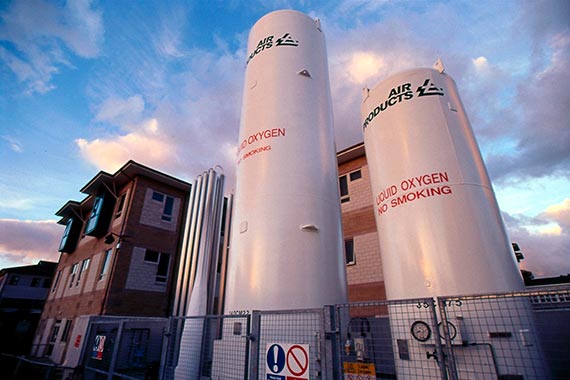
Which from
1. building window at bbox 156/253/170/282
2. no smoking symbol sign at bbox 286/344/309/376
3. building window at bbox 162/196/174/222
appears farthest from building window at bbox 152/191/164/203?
no smoking symbol sign at bbox 286/344/309/376

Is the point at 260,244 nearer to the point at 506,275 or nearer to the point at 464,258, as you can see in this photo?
the point at 464,258

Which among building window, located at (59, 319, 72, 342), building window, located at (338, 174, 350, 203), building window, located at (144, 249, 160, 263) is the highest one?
building window, located at (338, 174, 350, 203)

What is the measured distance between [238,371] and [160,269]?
1396cm

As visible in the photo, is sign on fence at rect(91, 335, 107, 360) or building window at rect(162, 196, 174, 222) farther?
building window at rect(162, 196, 174, 222)

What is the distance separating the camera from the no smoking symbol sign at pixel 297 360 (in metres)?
3.64

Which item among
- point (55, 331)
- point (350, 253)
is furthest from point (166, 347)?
point (55, 331)

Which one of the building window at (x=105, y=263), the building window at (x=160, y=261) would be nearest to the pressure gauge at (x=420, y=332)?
the building window at (x=160, y=261)

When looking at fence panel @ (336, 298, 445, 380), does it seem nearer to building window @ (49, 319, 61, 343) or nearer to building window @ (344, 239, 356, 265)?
building window @ (344, 239, 356, 265)

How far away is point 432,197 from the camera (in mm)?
5402

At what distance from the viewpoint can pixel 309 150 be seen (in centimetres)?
686

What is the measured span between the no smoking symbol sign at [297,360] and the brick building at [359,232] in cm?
806

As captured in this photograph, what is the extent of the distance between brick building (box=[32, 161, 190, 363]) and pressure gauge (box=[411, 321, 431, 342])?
14.8 metres

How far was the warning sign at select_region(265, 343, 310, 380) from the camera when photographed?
3.65 metres

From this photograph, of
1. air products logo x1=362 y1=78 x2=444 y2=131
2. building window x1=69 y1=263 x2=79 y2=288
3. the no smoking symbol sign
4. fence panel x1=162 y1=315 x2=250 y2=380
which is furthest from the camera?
building window x1=69 y1=263 x2=79 y2=288
